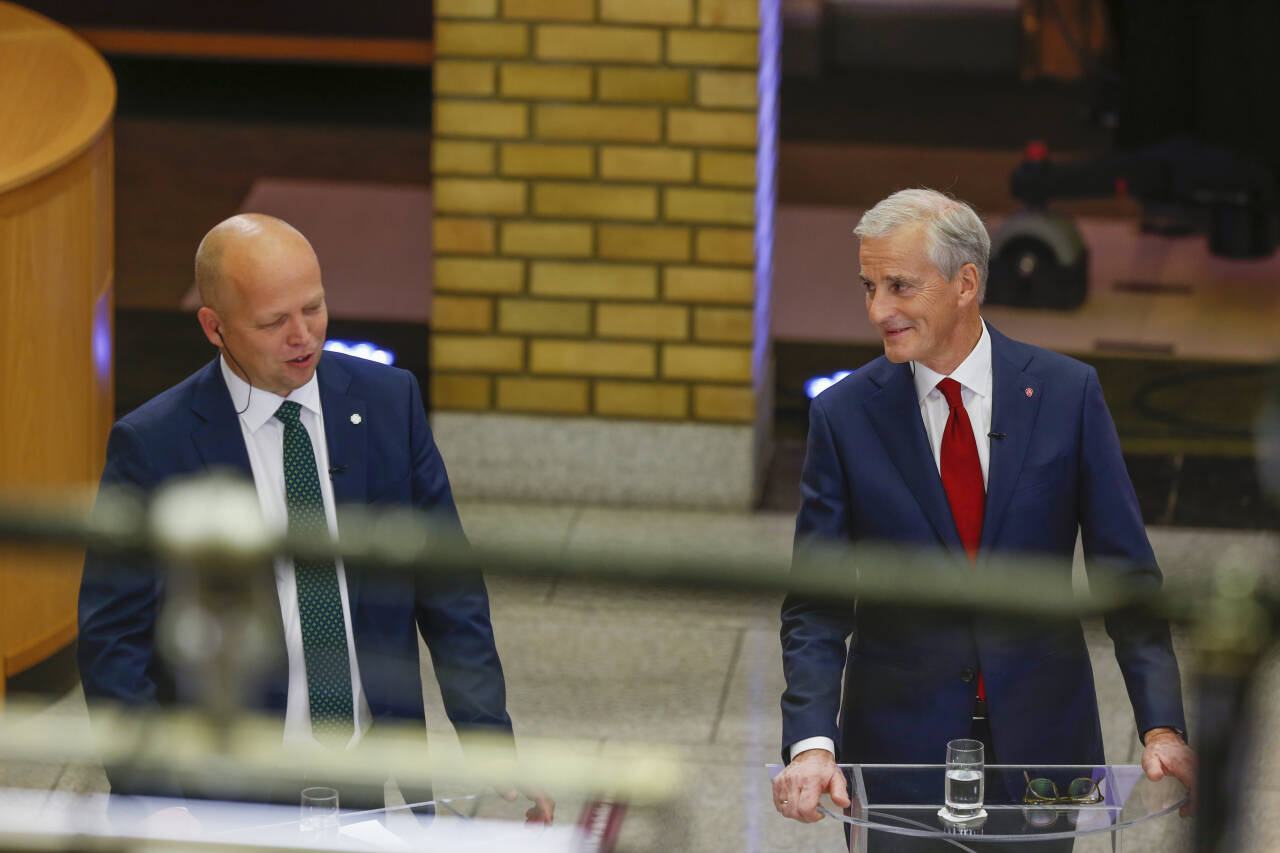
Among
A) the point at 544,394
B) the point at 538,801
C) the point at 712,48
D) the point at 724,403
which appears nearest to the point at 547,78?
the point at 712,48

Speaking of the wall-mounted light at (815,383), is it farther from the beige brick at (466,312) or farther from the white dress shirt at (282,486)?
the white dress shirt at (282,486)

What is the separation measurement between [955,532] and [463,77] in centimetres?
385

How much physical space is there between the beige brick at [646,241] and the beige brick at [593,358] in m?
0.30

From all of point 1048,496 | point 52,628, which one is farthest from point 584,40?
point 1048,496

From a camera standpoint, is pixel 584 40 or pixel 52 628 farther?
pixel 584 40

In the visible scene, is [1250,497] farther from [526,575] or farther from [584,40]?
[526,575]

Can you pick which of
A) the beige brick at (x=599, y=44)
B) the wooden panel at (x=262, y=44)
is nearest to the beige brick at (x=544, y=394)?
the beige brick at (x=599, y=44)

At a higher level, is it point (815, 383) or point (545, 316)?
point (545, 316)

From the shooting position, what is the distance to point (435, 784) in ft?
8.42

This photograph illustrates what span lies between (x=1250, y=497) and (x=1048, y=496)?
4181 mm

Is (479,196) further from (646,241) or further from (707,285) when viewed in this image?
(707,285)

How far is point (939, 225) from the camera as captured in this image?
9.58 ft

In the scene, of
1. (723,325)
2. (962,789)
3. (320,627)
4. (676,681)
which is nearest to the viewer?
(962,789)

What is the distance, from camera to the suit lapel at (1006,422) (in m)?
2.91
